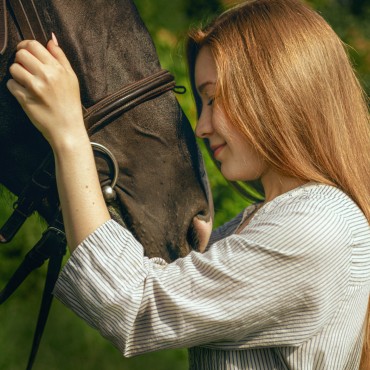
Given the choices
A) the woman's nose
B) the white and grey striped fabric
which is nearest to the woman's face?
the woman's nose

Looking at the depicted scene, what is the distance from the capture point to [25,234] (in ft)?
5.66

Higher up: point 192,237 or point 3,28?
point 3,28

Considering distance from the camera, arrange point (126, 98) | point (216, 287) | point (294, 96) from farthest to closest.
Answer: point (126, 98)
point (294, 96)
point (216, 287)

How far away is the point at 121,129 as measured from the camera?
3.68ft

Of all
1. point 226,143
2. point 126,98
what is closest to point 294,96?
point 226,143

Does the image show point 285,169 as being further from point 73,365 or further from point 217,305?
point 73,365

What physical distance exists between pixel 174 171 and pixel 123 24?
229 mm

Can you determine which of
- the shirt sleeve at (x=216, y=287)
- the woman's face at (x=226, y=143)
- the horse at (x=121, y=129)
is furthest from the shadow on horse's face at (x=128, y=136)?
the shirt sleeve at (x=216, y=287)

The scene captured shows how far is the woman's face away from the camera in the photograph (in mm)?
1023

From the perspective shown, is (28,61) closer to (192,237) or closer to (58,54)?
(58,54)

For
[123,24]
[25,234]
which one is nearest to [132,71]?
[123,24]

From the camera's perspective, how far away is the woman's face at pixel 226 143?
3.36 feet

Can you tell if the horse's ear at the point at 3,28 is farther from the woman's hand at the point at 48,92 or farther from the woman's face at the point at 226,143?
the woman's face at the point at 226,143

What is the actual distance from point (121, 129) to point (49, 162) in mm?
113
